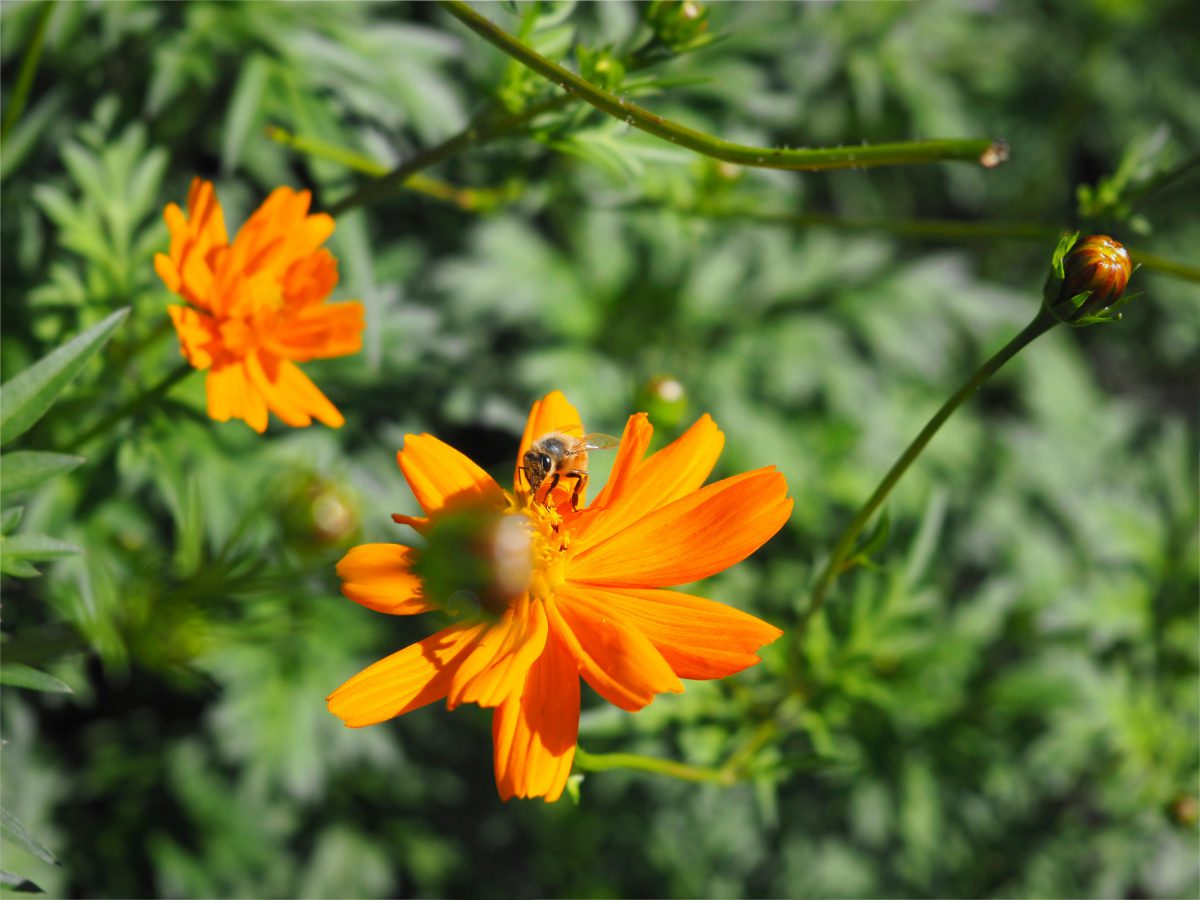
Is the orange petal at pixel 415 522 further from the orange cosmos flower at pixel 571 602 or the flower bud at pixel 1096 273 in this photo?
the flower bud at pixel 1096 273

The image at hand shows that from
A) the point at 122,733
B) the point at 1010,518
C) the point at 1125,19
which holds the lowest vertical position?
the point at 122,733

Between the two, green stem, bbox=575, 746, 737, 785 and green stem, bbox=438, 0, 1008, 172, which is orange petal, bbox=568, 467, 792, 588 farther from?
green stem, bbox=438, 0, 1008, 172

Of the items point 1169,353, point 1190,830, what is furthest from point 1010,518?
point 1169,353

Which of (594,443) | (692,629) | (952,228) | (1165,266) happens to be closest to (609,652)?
(692,629)

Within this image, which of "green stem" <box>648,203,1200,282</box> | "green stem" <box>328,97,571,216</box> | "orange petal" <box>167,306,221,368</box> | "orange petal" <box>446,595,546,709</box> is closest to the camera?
"orange petal" <box>446,595,546,709</box>

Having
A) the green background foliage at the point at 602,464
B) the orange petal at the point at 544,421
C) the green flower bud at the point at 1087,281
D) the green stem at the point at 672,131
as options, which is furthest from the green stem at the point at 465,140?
the green flower bud at the point at 1087,281

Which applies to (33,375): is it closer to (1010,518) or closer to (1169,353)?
(1010,518)

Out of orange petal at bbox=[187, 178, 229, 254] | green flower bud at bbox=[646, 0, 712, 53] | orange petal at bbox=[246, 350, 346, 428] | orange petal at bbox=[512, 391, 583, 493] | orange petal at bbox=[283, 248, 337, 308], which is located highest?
green flower bud at bbox=[646, 0, 712, 53]

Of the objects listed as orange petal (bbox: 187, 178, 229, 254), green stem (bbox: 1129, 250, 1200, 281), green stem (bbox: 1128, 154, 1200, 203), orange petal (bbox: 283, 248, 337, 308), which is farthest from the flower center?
green stem (bbox: 1128, 154, 1200, 203)
